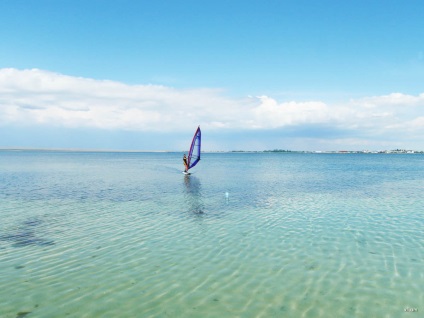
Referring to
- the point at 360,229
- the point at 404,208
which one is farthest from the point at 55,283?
the point at 404,208

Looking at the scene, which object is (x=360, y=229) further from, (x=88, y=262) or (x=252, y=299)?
(x=88, y=262)

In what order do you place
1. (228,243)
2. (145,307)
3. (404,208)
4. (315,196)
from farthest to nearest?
(315,196) < (404,208) < (228,243) < (145,307)

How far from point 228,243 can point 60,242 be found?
806 centimetres

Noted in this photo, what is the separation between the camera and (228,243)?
15.0 metres

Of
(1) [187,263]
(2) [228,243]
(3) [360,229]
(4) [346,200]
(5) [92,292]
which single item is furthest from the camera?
(4) [346,200]

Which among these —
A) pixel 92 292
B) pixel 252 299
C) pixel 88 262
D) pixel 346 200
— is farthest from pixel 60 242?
pixel 346 200

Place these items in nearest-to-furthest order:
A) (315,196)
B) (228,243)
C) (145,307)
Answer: (145,307) < (228,243) < (315,196)

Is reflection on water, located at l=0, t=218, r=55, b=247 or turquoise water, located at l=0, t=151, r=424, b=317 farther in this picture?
reflection on water, located at l=0, t=218, r=55, b=247

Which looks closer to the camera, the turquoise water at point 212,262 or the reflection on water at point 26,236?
the turquoise water at point 212,262

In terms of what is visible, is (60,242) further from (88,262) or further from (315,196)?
(315,196)

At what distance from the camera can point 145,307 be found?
8961 millimetres

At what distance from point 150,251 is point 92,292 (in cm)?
406

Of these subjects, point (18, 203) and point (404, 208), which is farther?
point (18, 203)

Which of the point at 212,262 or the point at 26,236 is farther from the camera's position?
the point at 26,236
